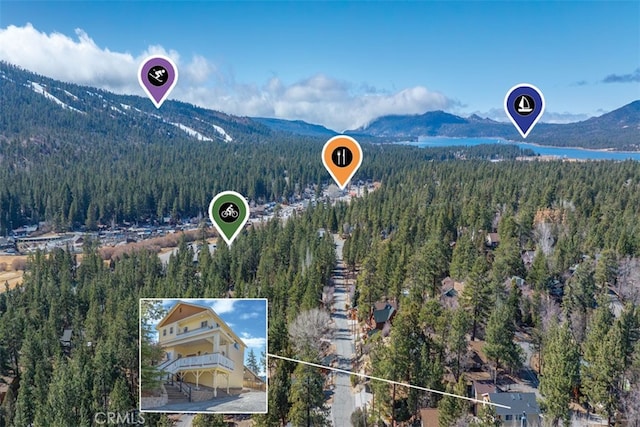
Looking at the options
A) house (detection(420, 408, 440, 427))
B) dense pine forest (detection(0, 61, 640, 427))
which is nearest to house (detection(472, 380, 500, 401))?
dense pine forest (detection(0, 61, 640, 427))

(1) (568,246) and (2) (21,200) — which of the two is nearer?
(1) (568,246)

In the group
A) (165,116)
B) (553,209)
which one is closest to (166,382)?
(553,209)

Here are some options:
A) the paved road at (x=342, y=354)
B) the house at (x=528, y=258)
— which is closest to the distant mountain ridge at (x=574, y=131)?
the house at (x=528, y=258)

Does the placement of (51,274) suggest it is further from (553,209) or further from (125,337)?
(553,209)

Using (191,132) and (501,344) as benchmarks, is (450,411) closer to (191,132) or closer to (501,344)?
(501,344)

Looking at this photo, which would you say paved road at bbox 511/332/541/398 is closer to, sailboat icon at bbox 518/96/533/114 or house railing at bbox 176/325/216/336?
sailboat icon at bbox 518/96/533/114

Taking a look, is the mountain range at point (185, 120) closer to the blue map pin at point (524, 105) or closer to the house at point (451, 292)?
the house at point (451, 292)

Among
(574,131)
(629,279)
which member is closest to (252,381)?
(629,279)
